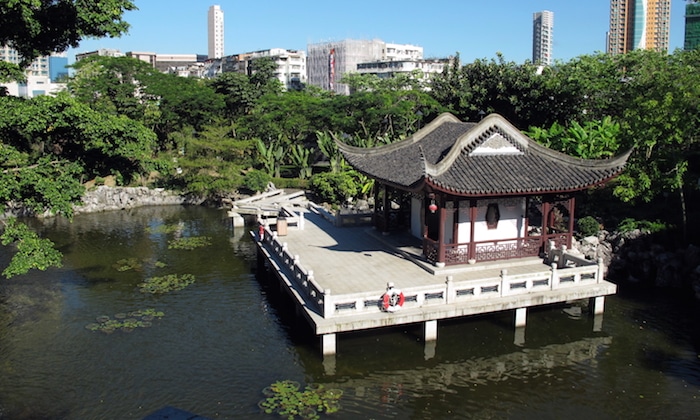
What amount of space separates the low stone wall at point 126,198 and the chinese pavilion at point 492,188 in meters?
24.1

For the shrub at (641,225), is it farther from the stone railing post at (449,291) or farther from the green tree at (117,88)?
the green tree at (117,88)

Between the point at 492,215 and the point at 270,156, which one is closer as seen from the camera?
the point at 492,215

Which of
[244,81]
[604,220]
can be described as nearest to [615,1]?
[244,81]

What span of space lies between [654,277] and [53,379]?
21.5 m

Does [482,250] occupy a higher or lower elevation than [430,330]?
higher

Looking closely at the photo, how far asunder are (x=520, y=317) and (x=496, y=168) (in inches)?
199

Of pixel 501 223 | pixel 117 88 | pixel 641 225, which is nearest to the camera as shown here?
pixel 501 223

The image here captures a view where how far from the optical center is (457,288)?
17.4 m

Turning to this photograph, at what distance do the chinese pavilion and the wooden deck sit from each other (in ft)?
2.17

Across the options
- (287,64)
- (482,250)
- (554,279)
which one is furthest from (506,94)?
(287,64)

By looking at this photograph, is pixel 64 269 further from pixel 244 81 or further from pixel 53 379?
pixel 244 81

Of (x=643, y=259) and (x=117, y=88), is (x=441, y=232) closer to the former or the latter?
(x=643, y=259)

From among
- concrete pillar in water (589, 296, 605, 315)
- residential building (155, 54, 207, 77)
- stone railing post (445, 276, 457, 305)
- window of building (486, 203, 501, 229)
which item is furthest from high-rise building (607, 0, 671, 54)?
stone railing post (445, 276, 457, 305)

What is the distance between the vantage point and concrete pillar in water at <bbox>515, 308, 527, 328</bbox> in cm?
1856
